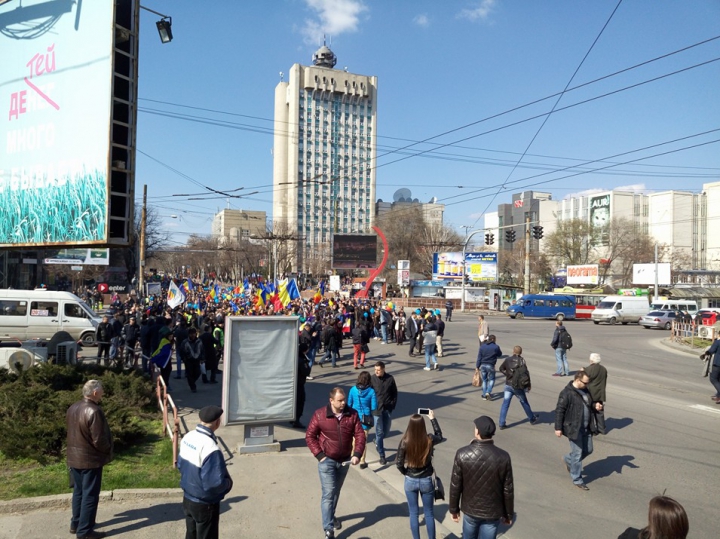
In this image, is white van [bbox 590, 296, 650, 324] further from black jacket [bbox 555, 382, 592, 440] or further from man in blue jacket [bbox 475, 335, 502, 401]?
black jacket [bbox 555, 382, 592, 440]

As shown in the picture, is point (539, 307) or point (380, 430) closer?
point (380, 430)

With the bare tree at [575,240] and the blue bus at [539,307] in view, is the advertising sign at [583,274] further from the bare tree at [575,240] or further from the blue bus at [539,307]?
the blue bus at [539,307]

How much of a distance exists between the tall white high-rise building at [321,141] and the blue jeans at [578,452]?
11642 centimetres

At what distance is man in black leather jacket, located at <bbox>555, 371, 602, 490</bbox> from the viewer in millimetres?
7266

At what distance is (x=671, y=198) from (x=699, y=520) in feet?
366

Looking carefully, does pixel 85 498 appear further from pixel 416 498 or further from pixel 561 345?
pixel 561 345

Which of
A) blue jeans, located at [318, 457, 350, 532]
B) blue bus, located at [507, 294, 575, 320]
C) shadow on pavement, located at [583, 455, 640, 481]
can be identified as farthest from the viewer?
blue bus, located at [507, 294, 575, 320]

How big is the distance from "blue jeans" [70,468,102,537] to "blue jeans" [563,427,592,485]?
5866 mm

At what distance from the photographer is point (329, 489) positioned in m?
5.62

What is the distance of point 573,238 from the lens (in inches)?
3029

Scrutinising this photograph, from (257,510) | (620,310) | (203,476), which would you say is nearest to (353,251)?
(620,310)

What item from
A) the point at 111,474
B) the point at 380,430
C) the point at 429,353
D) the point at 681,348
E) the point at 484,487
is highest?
the point at 484,487

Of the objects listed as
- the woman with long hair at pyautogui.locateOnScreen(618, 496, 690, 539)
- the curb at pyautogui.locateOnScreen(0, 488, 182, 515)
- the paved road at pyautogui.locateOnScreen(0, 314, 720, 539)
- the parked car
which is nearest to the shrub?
the paved road at pyautogui.locateOnScreen(0, 314, 720, 539)

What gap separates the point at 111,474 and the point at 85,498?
204cm
